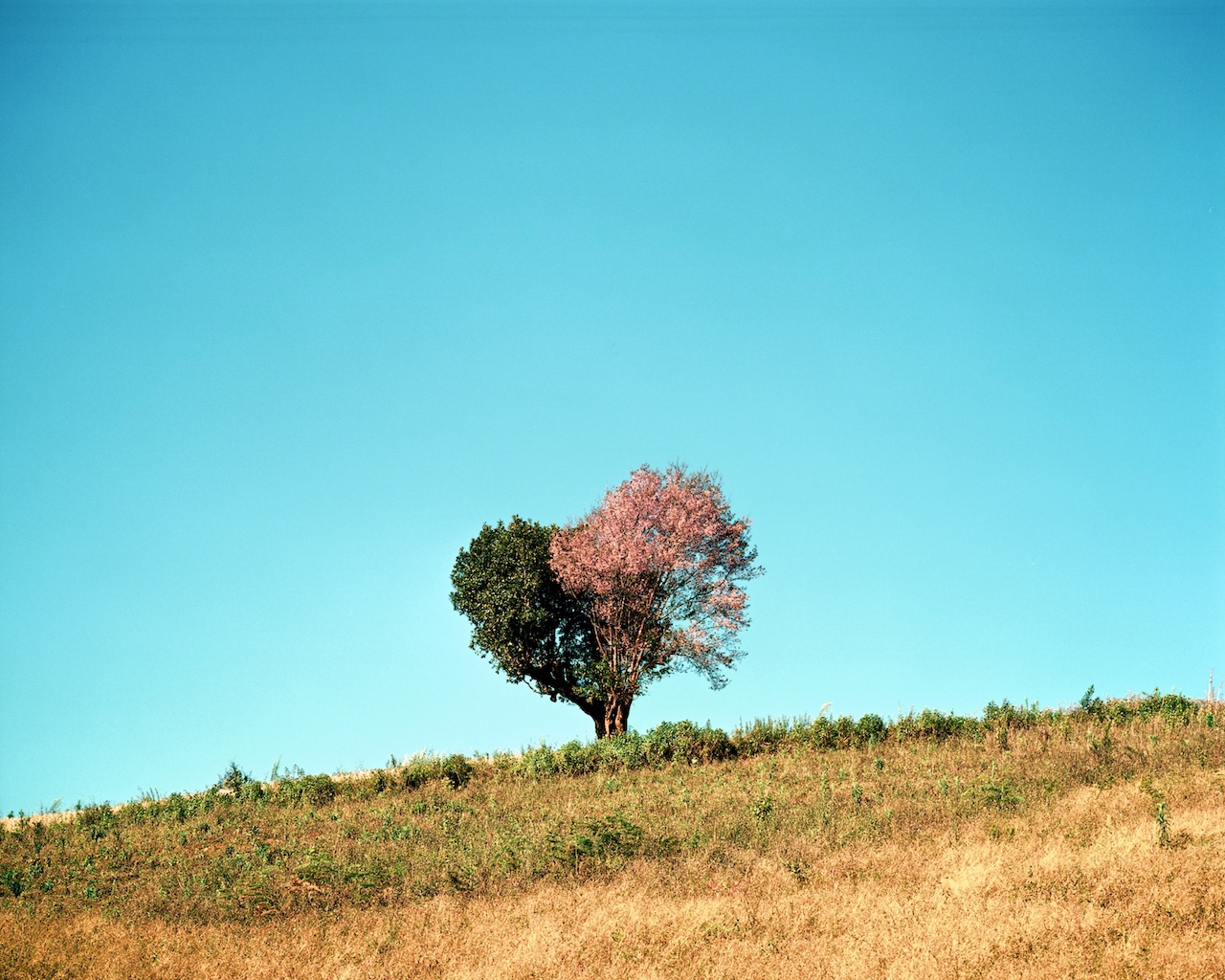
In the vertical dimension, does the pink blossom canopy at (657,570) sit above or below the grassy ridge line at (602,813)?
above

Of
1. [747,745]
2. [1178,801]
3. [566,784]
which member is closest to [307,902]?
[566,784]

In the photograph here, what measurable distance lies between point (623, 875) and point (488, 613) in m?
24.0

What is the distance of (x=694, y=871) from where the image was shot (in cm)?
1695

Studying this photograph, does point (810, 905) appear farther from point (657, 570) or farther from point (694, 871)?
point (657, 570)

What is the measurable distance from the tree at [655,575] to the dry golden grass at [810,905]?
16.2 metres

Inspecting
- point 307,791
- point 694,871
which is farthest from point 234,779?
point 694,871

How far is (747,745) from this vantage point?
1129 inches

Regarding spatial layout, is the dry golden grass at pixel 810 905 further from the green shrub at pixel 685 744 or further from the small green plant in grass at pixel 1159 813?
the green shrub at pixel 685 744

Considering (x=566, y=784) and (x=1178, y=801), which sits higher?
(x=566, y=784)

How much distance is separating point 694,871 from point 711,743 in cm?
1170

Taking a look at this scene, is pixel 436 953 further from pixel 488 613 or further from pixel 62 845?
pixel 488 613

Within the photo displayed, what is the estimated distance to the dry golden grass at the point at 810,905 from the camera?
1333 cm

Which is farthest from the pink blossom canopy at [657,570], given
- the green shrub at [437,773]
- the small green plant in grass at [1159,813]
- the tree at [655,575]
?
the small green plant in grass at [1159,813]

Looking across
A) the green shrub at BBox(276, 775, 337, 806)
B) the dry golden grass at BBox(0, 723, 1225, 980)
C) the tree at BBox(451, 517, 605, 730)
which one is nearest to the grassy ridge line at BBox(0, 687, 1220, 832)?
the green shrub at BBox(276, 775, 337, 806)
